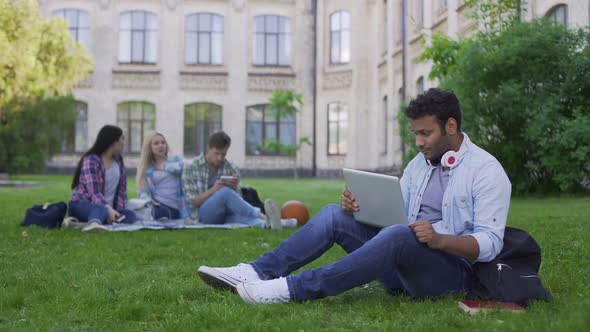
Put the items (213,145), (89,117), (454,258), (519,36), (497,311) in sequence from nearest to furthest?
(497,311) < (454,258) < (213,145) < (519,36) < (89,117)

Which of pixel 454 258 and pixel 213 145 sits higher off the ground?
pixel 213 145

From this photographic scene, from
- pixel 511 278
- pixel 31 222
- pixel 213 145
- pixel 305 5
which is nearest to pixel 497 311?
pixel 511 278

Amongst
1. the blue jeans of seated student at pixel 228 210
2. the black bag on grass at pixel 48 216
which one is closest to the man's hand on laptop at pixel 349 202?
the blue jeans of seated student at pixel 228 210

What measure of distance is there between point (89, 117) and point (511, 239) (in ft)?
115

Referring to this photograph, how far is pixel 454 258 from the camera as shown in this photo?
434cm

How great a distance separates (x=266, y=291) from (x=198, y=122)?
34.0 m

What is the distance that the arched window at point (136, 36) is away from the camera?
124ft

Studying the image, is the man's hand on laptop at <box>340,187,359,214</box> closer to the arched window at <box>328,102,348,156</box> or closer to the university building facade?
the university building facade

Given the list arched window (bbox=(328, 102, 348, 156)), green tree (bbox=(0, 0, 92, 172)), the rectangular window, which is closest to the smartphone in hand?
green tree (bbox=(0, 0, 92, 172))

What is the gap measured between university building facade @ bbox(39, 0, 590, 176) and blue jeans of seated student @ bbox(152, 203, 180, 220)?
26.2 meters

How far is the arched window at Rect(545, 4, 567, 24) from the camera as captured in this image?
1802 cm

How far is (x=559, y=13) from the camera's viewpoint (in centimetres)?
1830

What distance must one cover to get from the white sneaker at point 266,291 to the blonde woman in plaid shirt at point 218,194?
5.53 metres

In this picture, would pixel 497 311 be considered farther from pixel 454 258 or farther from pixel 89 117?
pixel 89 117
